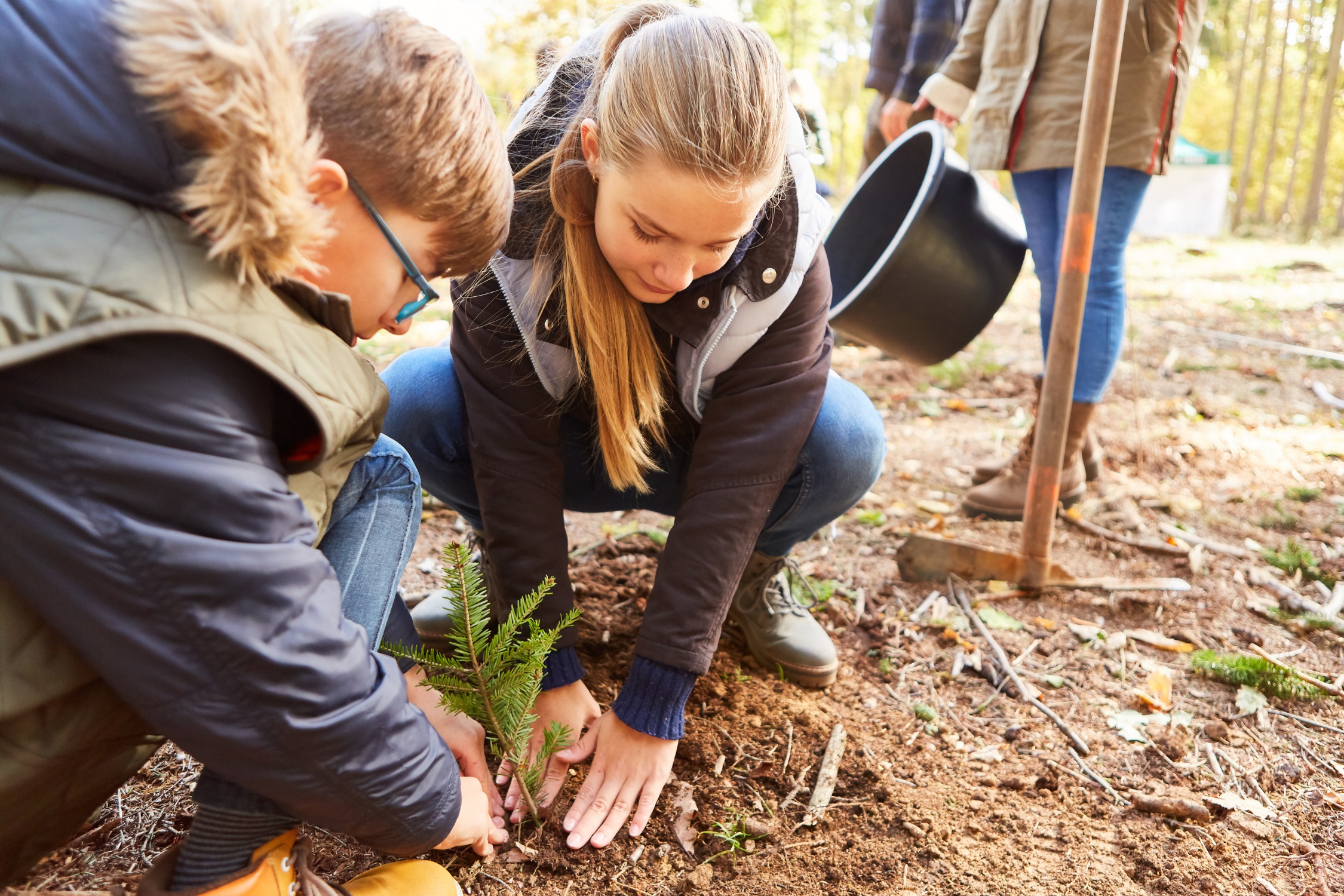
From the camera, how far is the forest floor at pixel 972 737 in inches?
59.7

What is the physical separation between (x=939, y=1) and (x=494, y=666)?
12.0 feet

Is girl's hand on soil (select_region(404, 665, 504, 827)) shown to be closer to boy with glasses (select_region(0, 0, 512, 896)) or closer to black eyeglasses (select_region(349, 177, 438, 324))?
boy with glasses (select_region(0, 0, 512, 896))

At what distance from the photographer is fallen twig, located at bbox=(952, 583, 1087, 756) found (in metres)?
1.89

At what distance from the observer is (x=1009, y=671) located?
2096mm

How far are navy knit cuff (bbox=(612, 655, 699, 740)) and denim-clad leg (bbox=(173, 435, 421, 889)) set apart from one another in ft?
1.34

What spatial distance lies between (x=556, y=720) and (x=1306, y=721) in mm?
1643

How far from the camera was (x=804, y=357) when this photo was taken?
1769 millimetres

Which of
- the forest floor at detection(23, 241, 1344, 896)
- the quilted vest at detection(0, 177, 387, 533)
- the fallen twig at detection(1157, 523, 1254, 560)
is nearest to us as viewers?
the quilted vest at detection(0, 177, 387, 533)

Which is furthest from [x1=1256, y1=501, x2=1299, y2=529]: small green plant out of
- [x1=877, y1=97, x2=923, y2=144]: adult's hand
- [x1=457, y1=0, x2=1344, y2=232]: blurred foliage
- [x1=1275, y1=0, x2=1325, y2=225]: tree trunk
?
[x1=1275, y1=0, x2=1325, y2=225]: tree trunk

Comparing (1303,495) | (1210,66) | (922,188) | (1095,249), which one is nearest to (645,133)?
(922,188)

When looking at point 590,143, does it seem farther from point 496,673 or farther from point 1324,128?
point 1324,128

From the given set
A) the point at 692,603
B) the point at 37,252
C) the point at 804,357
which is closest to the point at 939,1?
the point at 804,357

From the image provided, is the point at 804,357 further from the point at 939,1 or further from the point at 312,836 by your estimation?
the point at 939,1

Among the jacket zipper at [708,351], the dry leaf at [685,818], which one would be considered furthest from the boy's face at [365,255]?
the dry leaf at [685,818]
